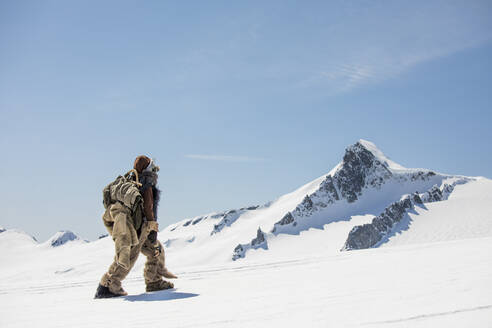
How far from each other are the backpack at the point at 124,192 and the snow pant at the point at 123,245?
3.4 inches

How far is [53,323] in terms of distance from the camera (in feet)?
9.53

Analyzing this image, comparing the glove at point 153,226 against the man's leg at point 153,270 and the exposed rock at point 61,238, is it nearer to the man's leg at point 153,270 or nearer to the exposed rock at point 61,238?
the man's leg at point 153,270

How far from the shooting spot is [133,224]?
4375 millimetres

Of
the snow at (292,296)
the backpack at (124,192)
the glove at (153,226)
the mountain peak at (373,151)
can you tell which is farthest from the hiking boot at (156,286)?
the mountain peak at (373,151)

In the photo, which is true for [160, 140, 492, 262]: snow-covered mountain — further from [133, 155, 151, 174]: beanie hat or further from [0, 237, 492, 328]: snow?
[133, 155, 151, 174]: beanie hat

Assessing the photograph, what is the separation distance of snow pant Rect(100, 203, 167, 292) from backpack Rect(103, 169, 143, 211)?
0.29 ft

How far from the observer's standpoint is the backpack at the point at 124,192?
430 cm

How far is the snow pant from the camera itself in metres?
4.18

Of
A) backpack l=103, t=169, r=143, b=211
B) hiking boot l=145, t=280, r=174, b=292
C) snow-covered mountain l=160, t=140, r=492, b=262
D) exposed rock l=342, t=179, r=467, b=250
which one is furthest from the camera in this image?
snow-covered mountain l=160, t=140, r=492, b=262

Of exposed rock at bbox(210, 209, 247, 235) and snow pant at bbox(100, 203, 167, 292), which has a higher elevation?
exposed rock at bbox(210, 209, 247, 235)

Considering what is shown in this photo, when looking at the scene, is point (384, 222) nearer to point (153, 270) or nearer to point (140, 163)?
point (153, 270)

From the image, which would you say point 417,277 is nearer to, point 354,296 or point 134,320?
point 354,296

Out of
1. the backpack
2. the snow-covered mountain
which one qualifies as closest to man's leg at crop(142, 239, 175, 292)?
the backpack

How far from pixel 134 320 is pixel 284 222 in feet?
298
